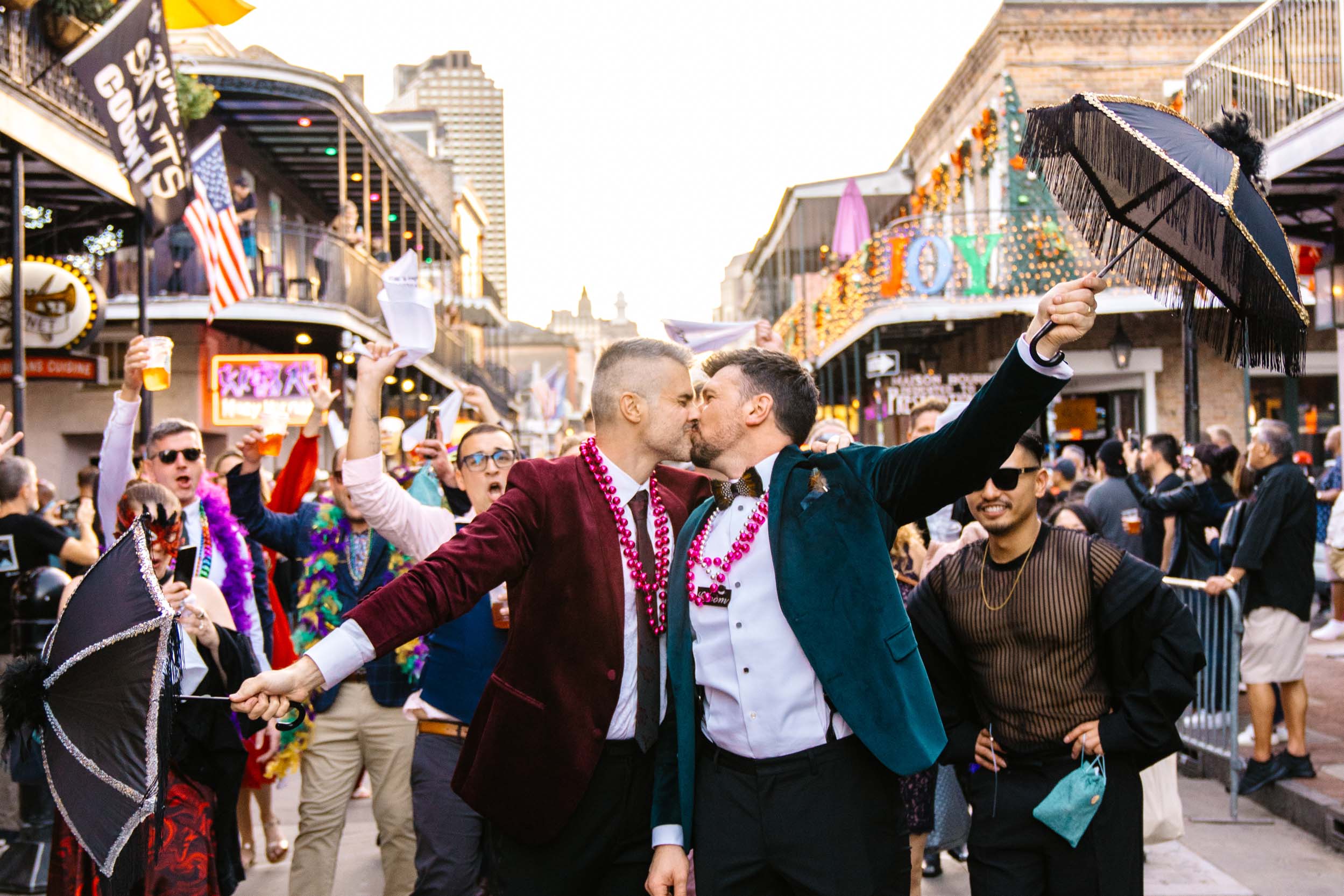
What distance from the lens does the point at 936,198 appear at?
22266 mm

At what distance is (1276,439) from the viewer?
7422 mm

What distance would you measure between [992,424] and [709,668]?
101cm

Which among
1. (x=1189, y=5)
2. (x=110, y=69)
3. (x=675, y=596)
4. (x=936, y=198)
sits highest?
(x=1189, y=5)

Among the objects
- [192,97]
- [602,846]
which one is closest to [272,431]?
[602,846]

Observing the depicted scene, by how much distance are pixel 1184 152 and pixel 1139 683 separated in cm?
164

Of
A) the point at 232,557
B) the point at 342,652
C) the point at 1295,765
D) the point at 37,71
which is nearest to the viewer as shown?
the point at 342,652

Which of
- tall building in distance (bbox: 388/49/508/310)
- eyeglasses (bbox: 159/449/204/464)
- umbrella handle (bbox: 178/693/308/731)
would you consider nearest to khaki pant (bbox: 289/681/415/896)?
eyeglasses (bbox: 159/449/204/464)

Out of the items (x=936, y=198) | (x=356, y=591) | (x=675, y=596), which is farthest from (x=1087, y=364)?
(x=675, y=596)

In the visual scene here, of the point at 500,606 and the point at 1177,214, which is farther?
the point at 500,606

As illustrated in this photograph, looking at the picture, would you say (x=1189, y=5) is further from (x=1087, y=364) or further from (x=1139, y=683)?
(x=1139, y=683)

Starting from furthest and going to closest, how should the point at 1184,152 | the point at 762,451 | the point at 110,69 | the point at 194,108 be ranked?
the point at 194,108 → the point at 110,69 → the point at 762,451 → the point at 1184,152

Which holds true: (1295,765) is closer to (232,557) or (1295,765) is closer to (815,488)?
(815,488)

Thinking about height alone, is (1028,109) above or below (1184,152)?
above

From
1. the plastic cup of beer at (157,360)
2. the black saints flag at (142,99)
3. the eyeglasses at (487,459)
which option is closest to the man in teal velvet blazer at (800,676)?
the eyeglasses at (487,459)
